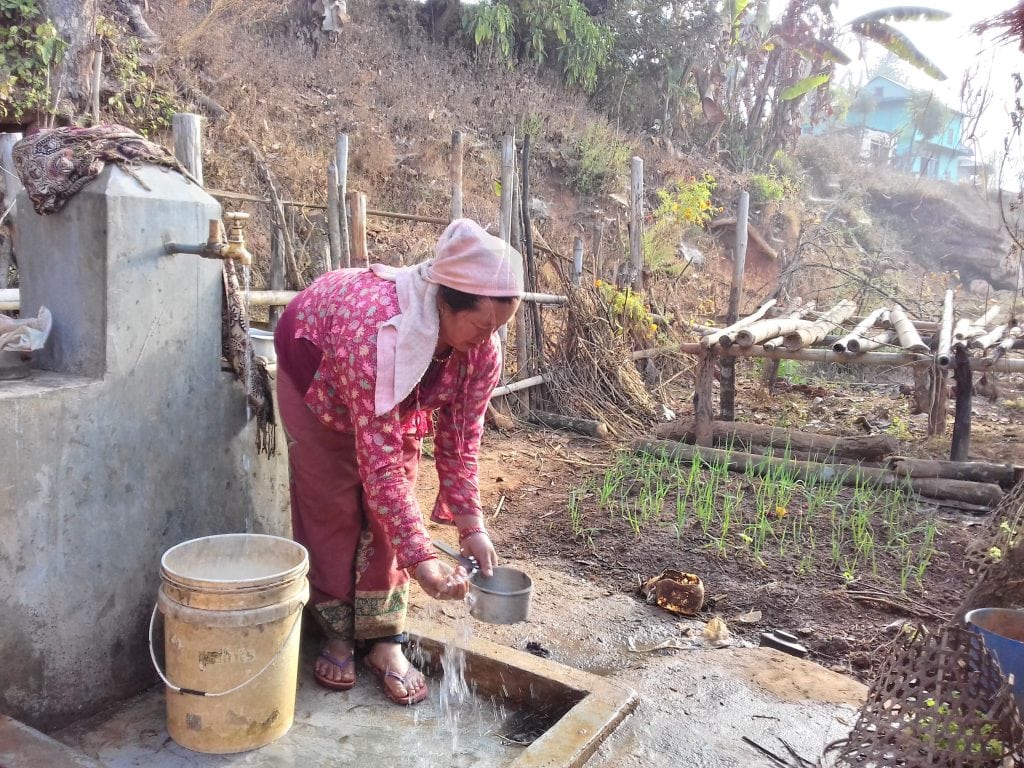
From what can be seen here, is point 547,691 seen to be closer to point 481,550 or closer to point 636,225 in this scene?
point 481,550

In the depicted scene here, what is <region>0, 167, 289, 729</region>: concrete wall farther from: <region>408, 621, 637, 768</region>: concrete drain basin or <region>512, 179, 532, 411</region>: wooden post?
<region>512, 179, 532, 411</region>: wooden post

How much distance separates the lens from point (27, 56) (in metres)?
7.21

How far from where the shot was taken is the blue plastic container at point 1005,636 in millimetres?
2441

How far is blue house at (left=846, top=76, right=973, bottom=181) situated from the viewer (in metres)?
29.7

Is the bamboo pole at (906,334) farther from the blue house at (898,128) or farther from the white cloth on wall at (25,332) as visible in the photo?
the blue house at (898,128)

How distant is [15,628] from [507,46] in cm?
1526

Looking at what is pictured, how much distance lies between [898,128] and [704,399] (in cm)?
2908

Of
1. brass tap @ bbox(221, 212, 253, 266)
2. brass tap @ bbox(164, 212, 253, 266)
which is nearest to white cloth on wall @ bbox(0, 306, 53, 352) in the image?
brass tap @ bbox(164, 212, 253, 266)

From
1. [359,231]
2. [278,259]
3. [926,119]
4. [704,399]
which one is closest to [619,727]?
[359,231]

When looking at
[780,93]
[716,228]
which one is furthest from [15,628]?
[780,93]

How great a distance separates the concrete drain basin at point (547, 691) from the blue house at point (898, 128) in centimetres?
3014

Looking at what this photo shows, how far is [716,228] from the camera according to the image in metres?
15.7

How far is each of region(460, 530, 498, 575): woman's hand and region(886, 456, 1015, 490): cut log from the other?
4.08 meters

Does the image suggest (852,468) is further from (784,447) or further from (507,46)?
(507,46)
